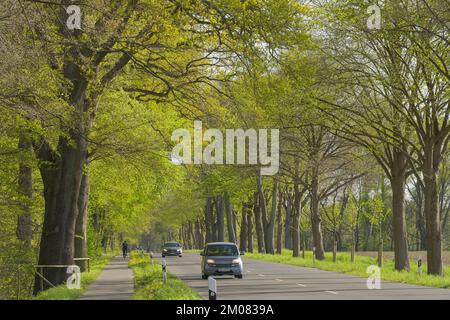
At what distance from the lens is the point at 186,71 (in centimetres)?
2655

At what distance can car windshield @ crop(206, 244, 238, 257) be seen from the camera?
31.9 meters

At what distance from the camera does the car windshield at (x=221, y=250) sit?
31.9 m

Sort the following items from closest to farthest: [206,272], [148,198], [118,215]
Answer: [206,272]
[148,198]
[118,215]

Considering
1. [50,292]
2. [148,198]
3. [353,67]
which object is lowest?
[50,292]

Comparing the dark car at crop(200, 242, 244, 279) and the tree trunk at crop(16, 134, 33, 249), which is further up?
A: the tree trunk at crop(16, 134, 33, 249)

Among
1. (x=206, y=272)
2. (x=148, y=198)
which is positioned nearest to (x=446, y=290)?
(x=206, y=272)

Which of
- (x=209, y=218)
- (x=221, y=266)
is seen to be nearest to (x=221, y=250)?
(x=221, y=266)

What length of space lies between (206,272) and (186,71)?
900 centimetres

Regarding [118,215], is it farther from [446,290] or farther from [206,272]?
[446,290]

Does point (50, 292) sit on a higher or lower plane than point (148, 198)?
lower

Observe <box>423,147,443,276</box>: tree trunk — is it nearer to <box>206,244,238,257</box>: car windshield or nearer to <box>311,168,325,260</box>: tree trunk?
<box>206,244,238,257</box>: car windshield

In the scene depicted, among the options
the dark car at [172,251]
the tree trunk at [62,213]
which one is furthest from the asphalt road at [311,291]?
the dark car at [172,251]

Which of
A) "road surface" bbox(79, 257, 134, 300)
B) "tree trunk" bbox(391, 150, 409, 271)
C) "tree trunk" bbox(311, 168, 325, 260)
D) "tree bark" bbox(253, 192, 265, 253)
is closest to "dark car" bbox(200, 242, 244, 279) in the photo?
"road surface" bbox(79, 257, 134, 300)
